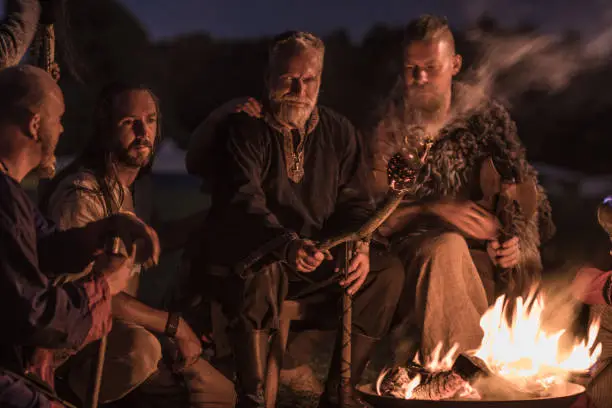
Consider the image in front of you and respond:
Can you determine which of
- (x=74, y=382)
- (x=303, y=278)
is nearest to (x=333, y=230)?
(x=303, y=278)

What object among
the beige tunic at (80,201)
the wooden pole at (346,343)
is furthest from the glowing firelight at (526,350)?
the beige tunic at (80,201)

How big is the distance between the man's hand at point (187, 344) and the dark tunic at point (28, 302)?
160 cm

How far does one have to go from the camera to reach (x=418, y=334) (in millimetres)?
6328

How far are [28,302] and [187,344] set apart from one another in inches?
81.1

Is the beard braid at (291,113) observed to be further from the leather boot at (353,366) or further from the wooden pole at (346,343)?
the leather boot at (353,366)

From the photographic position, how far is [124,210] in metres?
5.64

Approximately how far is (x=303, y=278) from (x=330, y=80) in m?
5.77

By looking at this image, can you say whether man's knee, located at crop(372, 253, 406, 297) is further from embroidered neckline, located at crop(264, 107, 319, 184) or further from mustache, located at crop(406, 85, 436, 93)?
mustache, located at crop(406, 85, 436, 93)

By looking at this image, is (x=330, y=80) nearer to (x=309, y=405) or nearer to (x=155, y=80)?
(x=155, y=80)

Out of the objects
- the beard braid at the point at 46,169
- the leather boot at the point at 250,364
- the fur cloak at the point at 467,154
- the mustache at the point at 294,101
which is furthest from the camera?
the fur cloak at the point at 467,154

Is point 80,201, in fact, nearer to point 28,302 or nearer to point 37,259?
point 37,259

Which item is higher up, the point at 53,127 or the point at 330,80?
the point at 53,127

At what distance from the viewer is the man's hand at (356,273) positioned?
575cm

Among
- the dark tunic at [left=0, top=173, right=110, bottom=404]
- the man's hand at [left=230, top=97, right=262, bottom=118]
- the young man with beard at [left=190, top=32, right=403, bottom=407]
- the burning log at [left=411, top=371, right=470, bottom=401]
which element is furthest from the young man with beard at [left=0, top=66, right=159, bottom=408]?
the man's hand at [left=230, top=97, right=262, bottom=118]
